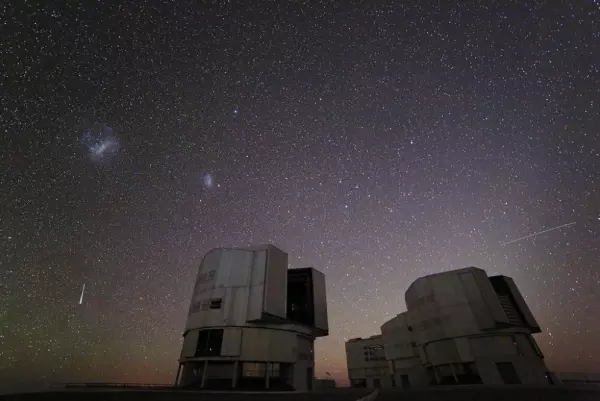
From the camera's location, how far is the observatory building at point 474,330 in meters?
30.5

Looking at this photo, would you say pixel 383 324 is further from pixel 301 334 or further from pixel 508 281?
pixel 301 334

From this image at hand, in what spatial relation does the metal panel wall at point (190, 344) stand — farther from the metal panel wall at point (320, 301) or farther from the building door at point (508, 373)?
the building door at point (508, 373)

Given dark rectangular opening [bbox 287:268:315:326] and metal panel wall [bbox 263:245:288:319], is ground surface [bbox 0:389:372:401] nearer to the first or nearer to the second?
metal panel wall [bbox 263:245:288:319]

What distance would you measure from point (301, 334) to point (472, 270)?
2174 centimetres

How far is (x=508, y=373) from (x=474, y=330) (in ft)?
15.1

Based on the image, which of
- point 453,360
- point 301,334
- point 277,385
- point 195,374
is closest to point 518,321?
point 453,360

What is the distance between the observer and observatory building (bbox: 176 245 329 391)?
24.8 metres

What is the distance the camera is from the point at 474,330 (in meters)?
32.0

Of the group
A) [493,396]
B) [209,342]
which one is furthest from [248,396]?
[493,396]

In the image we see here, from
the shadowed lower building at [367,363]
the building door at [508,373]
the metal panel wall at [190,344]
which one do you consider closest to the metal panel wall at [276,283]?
the metal panel wall at [190,344]

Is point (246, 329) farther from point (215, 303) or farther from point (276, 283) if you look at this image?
point (276, 283)

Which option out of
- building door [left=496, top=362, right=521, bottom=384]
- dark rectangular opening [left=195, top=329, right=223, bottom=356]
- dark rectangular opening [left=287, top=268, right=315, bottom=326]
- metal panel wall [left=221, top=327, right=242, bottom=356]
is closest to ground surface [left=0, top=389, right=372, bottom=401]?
metal panel wall [left=221, top=327, right=242, bottom=356]

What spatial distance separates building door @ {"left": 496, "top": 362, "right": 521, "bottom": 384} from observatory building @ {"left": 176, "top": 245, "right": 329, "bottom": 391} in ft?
59.1

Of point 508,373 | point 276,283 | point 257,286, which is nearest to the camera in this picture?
point 257,286
